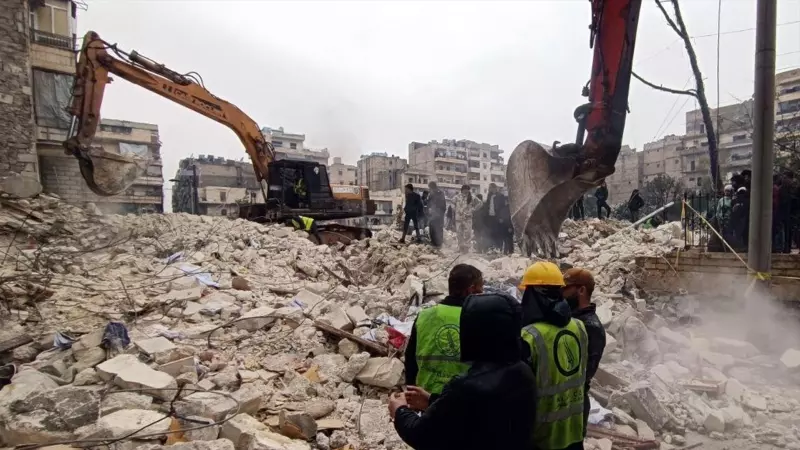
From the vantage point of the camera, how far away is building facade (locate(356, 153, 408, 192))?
60875 mm

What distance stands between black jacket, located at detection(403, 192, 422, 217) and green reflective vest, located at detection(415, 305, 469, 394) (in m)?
8.65

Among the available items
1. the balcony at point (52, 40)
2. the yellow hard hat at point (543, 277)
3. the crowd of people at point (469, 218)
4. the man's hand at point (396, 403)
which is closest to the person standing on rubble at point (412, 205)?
the crowd of people at point (469, 218)

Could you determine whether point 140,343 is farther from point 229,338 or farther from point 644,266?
point 644,266

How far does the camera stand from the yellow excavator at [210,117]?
9297mm

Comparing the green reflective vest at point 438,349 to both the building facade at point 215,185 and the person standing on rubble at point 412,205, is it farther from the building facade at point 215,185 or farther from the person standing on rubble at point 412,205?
the building facade at point 215,185

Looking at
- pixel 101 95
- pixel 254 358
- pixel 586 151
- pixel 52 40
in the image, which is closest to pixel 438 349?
pixel 254 358

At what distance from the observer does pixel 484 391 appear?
1.37 m

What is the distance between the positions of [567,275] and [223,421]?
233 cm

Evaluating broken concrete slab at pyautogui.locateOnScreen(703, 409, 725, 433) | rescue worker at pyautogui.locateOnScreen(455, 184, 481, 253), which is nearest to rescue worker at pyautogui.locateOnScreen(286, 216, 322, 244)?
rescue worker at pyautogui.locateOnScreen(455, 184, 481, 253)

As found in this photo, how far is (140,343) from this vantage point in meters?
3.81

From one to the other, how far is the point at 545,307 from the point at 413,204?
354 inches

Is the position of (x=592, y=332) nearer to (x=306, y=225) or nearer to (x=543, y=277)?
(x=543, y=277)

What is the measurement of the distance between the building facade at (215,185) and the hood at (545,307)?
4234cm

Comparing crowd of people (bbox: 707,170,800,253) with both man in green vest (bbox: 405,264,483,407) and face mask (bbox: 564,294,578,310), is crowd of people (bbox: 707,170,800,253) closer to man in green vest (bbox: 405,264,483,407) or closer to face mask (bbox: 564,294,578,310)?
face mask (bbox: 564,294,578,310)
